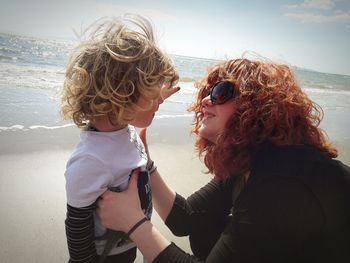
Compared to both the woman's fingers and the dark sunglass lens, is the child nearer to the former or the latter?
the woman's fingers

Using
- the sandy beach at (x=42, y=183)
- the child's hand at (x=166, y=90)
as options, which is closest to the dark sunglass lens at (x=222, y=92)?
the child's hand at (x=166, y=90)

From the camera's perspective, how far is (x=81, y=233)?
1410 mm

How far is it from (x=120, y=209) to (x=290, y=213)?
83cm

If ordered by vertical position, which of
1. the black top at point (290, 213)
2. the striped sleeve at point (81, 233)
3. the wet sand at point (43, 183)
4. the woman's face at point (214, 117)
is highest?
the woman's face at point (214, 117)

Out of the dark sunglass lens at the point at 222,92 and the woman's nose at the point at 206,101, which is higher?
the dark sunglass lens at the point at 222,92

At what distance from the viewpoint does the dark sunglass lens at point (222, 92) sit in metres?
1.76

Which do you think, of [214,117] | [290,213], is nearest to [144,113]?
[214,117]

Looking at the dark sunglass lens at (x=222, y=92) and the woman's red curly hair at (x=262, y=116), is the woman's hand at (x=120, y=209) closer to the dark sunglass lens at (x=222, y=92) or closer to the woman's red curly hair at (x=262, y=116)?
the woman's red curly hair at (x=262, y=116)

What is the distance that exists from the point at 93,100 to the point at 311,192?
1.15 meters

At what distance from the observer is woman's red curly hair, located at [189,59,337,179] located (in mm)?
1604

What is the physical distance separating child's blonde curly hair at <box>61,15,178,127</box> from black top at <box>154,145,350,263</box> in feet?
A: 2.43

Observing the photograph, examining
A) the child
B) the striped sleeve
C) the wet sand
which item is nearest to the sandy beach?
the wet sand

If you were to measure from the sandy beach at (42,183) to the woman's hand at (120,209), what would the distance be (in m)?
1.16

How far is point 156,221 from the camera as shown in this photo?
2.95m
